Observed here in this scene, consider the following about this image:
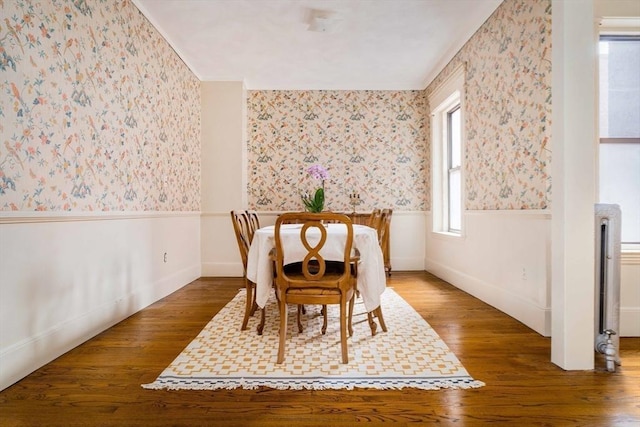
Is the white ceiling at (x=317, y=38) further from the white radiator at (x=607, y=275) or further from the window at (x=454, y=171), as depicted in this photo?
the white radiator at (x=607, y=275)

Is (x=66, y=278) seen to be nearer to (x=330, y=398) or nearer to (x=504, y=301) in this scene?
(x=330, y=398)

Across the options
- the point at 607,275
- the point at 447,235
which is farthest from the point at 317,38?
the point at 607,275

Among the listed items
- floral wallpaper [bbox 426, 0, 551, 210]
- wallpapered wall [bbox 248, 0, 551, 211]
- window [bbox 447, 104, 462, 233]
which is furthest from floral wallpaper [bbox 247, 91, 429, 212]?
floral wallpaper [bbox 426, 0, 551, 210]

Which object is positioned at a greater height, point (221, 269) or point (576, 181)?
point (576, 181)

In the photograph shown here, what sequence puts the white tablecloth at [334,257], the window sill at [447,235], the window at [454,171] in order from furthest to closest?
1. the window at [454,171]
2. the window sill at [447,235]
3. the white tablecloth at [334,257]

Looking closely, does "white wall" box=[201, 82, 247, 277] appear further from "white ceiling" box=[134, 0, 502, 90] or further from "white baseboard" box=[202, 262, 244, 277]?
"white ceiling" box=[134, 0, 502, 90]

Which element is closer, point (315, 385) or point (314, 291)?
point (315, 385)

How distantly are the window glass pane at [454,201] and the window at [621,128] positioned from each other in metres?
1.86

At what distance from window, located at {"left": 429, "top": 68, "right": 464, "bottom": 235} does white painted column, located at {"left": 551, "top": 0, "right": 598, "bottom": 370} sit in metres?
2.52

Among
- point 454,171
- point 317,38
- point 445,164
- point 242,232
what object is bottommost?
point 242,232

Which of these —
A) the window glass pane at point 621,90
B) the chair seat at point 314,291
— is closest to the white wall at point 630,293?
the window glass pane at point 621,90

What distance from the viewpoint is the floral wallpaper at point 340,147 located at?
489cm

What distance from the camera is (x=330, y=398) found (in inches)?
61.6

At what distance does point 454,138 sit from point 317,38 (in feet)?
7.15
